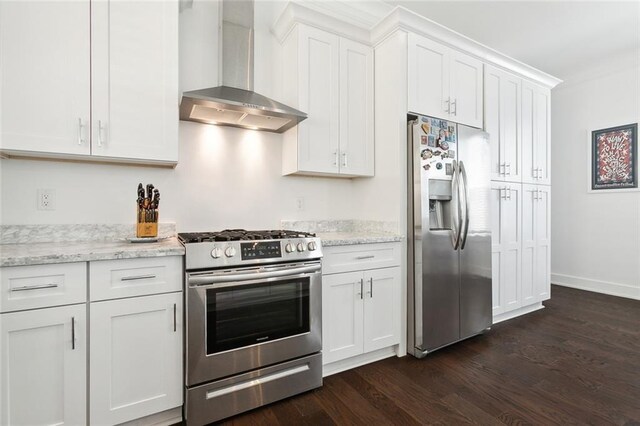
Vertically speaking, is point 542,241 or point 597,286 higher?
point 542,241

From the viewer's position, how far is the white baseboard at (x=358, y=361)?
2.24 meters

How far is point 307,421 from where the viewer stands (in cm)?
175

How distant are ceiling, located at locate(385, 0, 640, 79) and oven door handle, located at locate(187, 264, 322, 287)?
2607 mm

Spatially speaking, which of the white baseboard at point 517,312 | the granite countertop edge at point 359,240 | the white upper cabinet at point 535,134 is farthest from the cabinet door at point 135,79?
the white upper cabinet at point 535,134

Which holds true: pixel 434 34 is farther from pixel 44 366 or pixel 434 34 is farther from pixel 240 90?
pixel 44 366

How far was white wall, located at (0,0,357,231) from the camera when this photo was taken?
198 centimetres

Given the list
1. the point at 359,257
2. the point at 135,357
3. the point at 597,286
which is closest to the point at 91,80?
the point at 135,357

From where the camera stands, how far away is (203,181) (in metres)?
2.45

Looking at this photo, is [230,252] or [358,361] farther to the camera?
[358,361]

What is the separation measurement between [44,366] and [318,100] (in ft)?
7.65

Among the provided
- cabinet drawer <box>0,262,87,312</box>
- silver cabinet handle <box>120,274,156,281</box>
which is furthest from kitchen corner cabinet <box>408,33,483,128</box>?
cabinet drawer <box>0,262,87,312</box>

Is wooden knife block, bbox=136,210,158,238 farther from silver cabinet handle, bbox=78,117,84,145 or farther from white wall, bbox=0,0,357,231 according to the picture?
silver cabinet handle, bbox=78,117,84,145

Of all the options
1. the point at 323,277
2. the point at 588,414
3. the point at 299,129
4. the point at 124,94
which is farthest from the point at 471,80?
the point at 124,94

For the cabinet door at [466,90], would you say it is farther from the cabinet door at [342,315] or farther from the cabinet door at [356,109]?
the cabinet door at [342,315]
